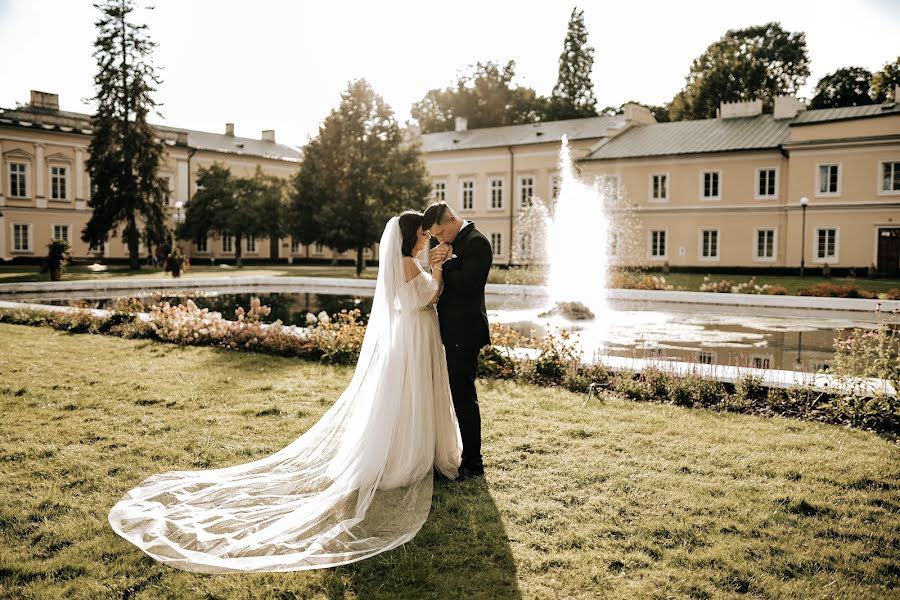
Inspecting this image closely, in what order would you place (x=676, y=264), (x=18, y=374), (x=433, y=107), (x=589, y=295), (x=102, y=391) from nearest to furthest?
(x=102, y=391) < (x=18, y=374) < (x=589, y=295) < (x=676, y=264) < (x=433, y=107)

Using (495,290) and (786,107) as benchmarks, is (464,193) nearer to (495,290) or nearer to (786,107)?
(786,107)

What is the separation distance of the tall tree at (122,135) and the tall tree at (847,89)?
4596 centimetres

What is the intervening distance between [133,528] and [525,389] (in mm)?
4764

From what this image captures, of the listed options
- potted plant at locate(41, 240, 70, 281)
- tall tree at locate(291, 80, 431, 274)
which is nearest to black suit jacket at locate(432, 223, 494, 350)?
potted plant at locate(41, 240, 70, 281)

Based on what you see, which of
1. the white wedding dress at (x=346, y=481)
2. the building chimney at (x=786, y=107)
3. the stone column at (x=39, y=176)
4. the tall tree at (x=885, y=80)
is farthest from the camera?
the stone column at (x=39, y=176)

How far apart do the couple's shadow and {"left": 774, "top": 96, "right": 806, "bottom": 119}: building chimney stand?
3726 cm

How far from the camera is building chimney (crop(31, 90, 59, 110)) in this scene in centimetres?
4378

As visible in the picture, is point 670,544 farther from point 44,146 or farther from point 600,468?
point 44,146

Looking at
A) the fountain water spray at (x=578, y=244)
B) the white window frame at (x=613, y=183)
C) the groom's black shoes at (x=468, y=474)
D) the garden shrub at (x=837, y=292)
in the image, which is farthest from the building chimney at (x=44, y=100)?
the groom's black shoes at (x=468, y=474)

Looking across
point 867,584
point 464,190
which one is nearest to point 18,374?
point 867,584

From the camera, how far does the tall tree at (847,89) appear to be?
1944 inches

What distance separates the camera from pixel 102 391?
7.74 meters

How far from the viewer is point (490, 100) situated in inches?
2422

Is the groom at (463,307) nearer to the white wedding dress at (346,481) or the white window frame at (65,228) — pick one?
the white wedding dress at (346,481)
